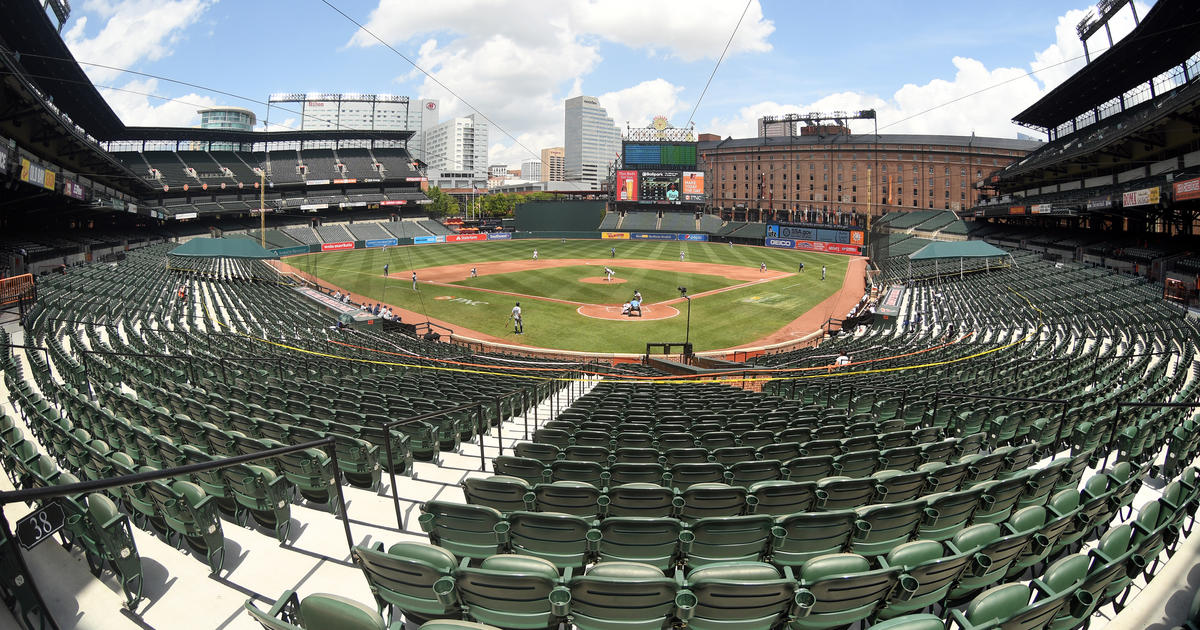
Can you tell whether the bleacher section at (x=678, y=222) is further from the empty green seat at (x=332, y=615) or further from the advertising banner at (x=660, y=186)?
the empty green seat at (x=332, y=615)

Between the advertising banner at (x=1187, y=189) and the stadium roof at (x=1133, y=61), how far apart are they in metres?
11.6

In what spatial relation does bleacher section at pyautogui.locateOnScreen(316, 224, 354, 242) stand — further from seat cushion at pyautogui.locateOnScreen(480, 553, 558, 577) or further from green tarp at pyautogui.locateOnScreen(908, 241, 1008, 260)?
seat cushion at pyautogui.locateOnScreen(480, 553, 558, 577)

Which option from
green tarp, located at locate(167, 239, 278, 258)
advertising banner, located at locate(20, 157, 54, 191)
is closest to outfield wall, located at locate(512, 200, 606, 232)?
green tarp, located at locate(167, 239, 278, 258)

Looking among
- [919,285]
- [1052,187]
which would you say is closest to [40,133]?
[919,285]

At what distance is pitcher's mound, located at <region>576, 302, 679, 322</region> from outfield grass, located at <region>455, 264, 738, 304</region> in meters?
1.67

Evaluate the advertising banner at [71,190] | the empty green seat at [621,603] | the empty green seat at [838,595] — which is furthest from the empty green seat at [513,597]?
the advertising banner at [71,190]

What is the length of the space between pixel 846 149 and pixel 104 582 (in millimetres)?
128925

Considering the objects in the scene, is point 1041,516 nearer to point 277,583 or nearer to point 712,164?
point 277,583

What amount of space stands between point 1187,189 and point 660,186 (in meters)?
72.0

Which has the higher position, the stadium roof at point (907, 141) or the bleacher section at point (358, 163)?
the stadium roof at point (907, 141)

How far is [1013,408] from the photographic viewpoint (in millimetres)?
10047

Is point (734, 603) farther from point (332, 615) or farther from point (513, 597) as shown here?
point (332, 615)

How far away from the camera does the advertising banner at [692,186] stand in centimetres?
9281

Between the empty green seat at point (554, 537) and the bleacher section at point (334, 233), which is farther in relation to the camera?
the bleacher section at point (334, 233)
